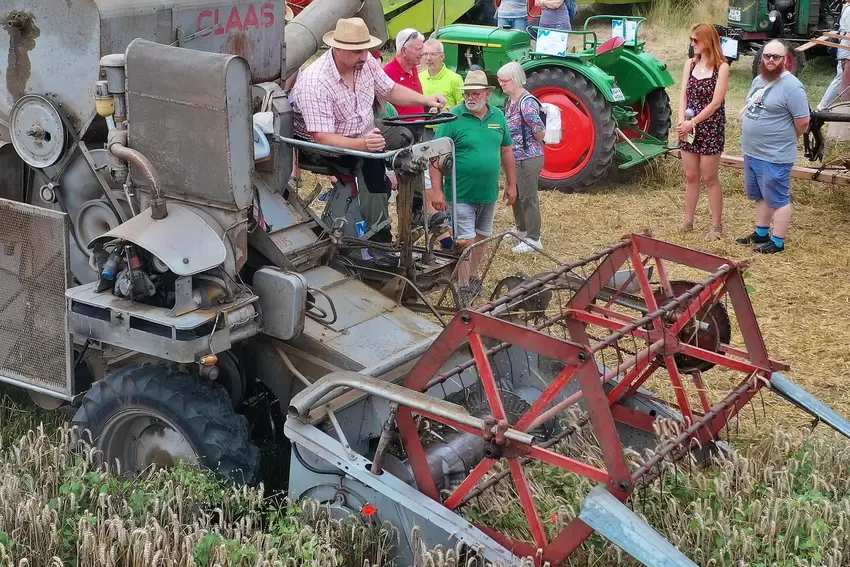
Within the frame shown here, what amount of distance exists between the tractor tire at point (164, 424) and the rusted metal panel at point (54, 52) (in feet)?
3.85

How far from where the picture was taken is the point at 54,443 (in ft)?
15.7

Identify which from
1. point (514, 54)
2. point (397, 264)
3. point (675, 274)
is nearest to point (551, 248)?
point (675, 274)

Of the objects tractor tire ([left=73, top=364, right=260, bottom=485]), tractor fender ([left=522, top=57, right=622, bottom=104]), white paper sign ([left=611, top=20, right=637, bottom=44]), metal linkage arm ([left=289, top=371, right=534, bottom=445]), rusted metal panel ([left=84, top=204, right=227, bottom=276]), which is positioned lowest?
tractor tire ([left=73, top=364, right=260, bottom=485])

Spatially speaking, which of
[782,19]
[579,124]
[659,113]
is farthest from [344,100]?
[782,19]

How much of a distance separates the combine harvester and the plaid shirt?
0.10 meters

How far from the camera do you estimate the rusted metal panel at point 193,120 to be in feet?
12.8

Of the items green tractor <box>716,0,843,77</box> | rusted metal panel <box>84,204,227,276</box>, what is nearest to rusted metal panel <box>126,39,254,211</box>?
rusted metal panel <box>84,204,227,276</box>

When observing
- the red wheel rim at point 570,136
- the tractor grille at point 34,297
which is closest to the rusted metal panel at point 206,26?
the tractor grille at point 34,297

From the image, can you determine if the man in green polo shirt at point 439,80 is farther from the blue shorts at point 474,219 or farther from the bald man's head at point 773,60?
the bald man's head at point 773,60

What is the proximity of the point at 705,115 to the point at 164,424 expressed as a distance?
205 inches

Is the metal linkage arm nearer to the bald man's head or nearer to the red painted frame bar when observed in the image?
the red painted frame bar

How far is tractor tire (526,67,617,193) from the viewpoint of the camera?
908cm

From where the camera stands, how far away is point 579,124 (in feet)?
30.2

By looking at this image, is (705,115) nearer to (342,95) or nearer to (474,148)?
(474,148)
